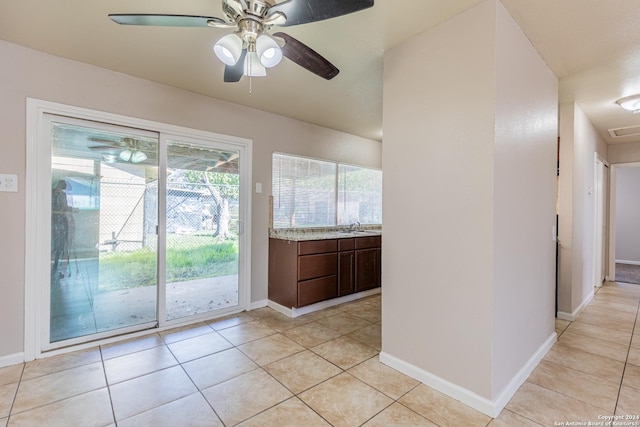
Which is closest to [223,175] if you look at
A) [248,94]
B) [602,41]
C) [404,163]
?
[248,94]

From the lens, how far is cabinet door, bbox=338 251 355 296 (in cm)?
374

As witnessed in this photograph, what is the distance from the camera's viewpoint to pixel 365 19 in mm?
1908

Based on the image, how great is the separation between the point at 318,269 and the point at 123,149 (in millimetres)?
2330

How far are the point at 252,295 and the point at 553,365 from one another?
115 inches

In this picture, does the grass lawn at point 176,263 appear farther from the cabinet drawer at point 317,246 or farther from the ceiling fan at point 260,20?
the ceiling fan at point 260,20

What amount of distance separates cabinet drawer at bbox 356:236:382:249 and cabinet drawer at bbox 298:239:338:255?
0.41 meters

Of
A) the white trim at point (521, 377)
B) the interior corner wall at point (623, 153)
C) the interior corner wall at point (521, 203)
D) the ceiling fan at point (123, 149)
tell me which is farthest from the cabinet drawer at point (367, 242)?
the interior corner wall at point (623, 153)

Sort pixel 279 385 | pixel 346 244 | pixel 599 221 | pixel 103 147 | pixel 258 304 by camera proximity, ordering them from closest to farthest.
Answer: pixel 279 385 → pixel 103 147 → pixel 258 304 → pixel 346 244 → pixel 599 221

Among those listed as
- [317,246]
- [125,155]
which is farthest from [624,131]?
[125,155]

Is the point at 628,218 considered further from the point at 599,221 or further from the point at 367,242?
the point at 367,242

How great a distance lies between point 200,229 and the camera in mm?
3293

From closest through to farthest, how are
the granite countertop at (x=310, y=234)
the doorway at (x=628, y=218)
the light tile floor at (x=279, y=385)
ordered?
the light tile floor at (x=279, y=385) < the granite countertop at (x=310, y=234) < the doorway at (x=628, y=218)

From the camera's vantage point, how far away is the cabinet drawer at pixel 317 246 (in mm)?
3348

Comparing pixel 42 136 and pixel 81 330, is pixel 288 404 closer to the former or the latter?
pixel 81 330
